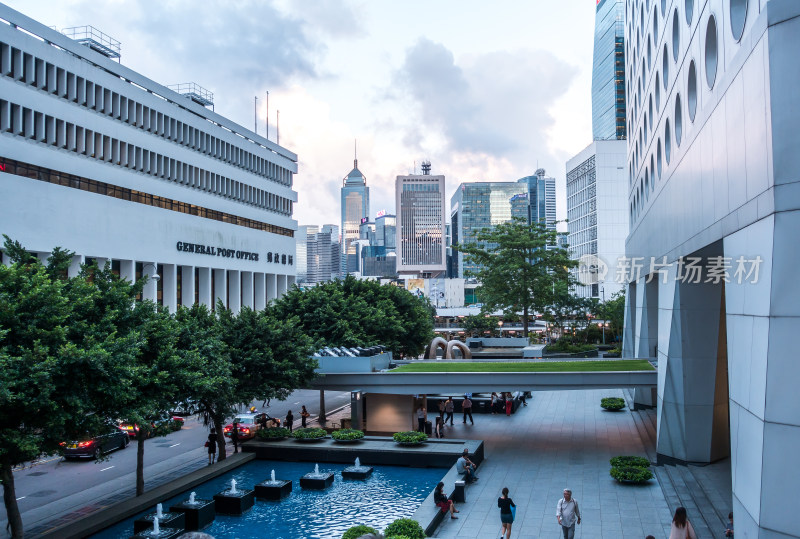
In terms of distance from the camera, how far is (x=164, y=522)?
750 inches

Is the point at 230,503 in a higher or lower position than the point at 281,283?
lower

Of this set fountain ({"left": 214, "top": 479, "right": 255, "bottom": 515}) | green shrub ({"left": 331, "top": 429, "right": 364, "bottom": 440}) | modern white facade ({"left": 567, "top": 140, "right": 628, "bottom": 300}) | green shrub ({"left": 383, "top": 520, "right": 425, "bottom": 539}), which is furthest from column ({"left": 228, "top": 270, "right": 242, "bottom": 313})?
modern white facade ({"left": 567, "top": 140, "right": 628, "bottom": 300})

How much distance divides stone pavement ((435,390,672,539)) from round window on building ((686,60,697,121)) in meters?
11.9

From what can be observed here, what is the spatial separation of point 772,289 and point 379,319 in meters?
34.4

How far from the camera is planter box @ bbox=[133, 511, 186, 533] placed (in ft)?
62.3

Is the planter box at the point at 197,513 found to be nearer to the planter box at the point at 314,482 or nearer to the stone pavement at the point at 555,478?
the planter box at the point at 314,482

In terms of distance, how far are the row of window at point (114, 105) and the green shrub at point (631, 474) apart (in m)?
42.0

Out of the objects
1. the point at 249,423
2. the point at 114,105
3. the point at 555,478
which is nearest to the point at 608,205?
the point at 114,105

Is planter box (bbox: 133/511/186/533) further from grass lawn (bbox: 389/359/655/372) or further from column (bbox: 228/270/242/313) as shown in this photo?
column (bbox: 228/270/242/313)

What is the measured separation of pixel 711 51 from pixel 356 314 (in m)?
29.5

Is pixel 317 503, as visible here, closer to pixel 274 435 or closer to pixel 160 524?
pixel 160 524

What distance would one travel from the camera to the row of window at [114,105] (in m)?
42.0

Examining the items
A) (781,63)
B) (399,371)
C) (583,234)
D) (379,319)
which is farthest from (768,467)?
(583,234)

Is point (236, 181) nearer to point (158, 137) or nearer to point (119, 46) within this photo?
point (158, 137)
